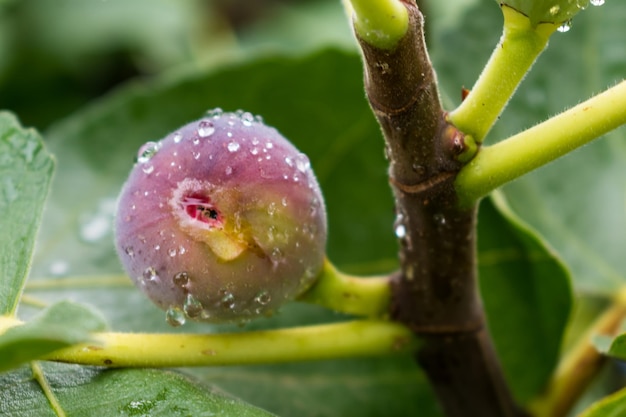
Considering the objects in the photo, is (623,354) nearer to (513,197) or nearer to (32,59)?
(513,197)

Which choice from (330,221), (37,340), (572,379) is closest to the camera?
(37,340)

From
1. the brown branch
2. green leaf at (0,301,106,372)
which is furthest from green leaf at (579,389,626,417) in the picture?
green leaf at (0,301,106,372)

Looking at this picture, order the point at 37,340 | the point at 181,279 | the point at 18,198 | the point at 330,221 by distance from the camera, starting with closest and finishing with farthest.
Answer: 1. the point at 37,340
2. the point at 181,279
3. the point at 18,198
4. the point at 330,221

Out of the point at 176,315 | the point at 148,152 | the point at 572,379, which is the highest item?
the point at 148,152

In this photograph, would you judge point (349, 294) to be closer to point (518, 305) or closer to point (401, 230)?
point (401, 230)

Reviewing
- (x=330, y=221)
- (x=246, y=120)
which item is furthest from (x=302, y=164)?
(x=330, y=221)

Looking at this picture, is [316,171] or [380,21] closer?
[380,21]

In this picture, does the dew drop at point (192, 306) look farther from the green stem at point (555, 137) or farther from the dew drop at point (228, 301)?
the green stem at point (555, 137)
